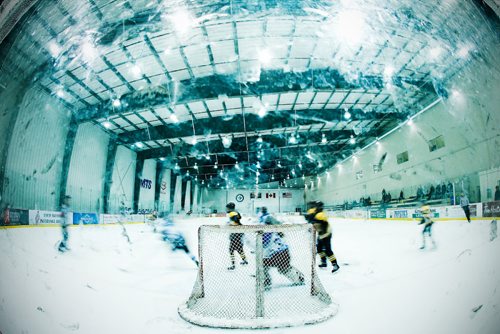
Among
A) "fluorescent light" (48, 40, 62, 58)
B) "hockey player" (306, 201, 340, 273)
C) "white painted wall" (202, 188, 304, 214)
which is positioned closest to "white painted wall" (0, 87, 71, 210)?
"fluorescent light" (48, 40, 62, 58)

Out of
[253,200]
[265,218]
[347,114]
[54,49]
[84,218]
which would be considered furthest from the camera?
[253,200]

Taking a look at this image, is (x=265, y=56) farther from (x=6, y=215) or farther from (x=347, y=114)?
(x=6, y=215)

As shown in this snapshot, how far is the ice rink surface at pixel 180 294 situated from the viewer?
1.68 metres

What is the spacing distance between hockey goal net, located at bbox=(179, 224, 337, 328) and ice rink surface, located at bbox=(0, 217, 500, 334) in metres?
0.18

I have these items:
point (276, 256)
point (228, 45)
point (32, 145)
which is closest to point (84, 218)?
point (276, 256)

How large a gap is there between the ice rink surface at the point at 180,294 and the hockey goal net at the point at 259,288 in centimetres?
18

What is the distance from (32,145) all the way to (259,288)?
2.60 m

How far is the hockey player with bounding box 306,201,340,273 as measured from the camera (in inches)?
214

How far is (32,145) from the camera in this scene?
1719mm

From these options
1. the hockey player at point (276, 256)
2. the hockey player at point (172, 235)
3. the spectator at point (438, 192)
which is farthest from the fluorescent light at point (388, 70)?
the spectator at point (438, 192)

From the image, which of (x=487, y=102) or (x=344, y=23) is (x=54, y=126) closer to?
(x=344, y=23)

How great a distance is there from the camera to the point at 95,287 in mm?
3951

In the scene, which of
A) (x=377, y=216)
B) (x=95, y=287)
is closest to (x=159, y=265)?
(x=95, y=287)

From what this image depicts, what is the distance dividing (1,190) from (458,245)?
31.3 feet
